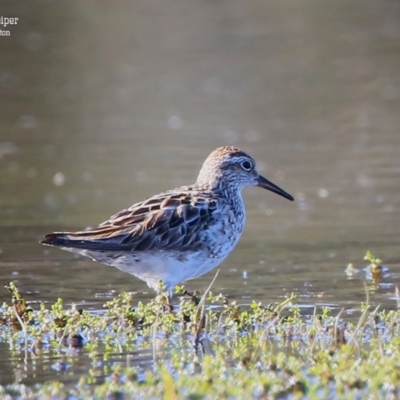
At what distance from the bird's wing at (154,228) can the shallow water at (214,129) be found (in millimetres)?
733

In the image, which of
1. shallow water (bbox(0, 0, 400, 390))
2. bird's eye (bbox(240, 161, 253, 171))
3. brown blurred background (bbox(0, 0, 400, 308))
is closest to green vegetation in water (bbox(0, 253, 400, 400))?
shallow water (bbox(0, 0, 400, 390))

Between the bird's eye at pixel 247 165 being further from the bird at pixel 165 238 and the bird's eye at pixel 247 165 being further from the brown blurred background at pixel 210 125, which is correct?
the brown blurred background at pixel 210 125

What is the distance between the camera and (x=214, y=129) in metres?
17.4

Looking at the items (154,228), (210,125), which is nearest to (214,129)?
(210,125)

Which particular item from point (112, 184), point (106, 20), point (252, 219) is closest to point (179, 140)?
point (112, 184)

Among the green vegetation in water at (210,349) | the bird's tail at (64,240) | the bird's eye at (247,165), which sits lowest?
the green vegetation in water at (210,349)

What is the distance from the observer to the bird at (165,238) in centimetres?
841

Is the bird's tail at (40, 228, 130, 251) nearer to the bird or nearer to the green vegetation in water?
the bird

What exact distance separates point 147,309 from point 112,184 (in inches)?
249

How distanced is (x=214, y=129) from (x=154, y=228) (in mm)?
8874

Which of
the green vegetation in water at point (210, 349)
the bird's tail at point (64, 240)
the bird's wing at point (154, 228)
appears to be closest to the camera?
the green vegetation in water at point (210, 349)

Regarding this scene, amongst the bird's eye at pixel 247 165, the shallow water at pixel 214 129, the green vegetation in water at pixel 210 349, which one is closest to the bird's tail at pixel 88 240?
the green vegetation in water at pixel 210 349

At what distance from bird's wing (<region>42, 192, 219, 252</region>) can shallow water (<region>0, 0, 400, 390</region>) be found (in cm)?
73

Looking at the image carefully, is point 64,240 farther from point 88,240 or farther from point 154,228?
point 154,228
